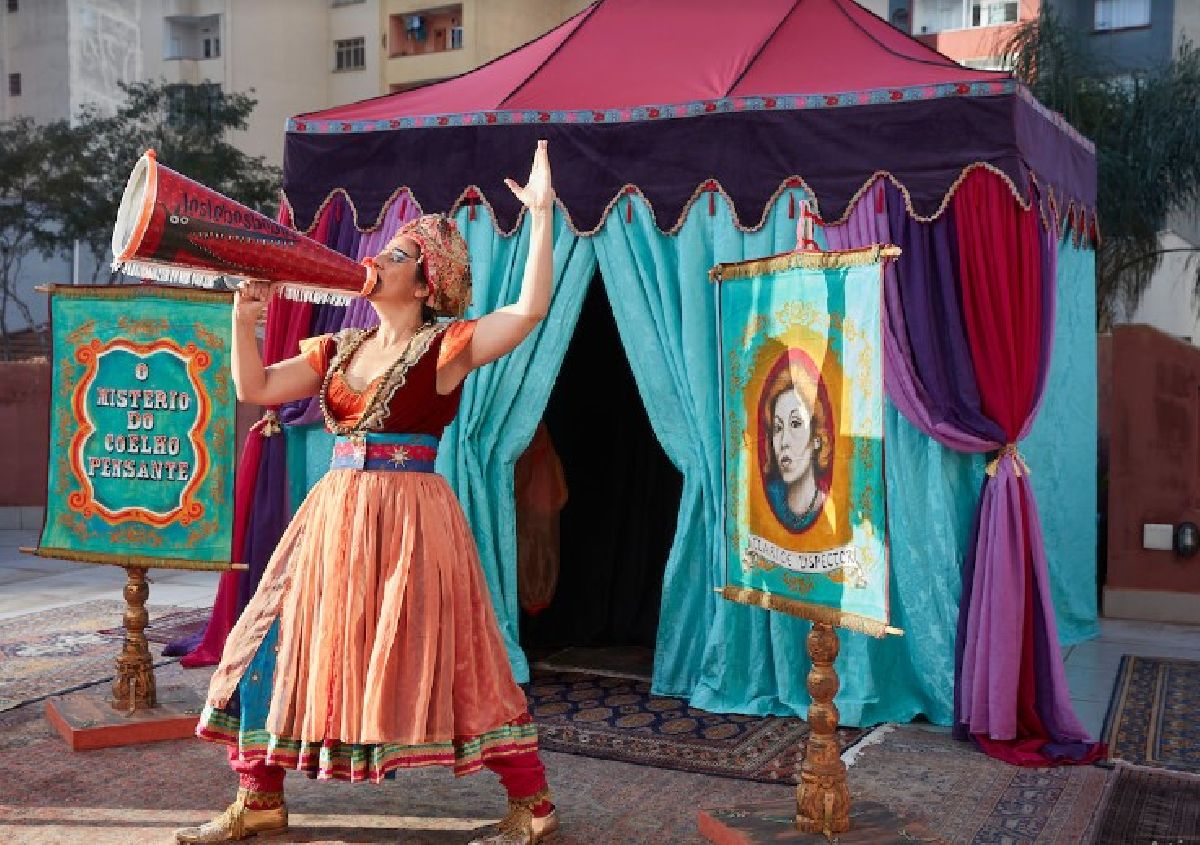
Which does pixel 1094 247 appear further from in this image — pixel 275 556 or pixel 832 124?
pixel 275 556

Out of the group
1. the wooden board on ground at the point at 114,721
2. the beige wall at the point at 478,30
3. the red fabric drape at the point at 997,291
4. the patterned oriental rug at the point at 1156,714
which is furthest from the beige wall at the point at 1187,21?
the wooden board on ground at the point at 114,721

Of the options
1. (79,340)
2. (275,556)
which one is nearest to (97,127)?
(79,340)

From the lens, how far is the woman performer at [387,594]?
3.53 metres

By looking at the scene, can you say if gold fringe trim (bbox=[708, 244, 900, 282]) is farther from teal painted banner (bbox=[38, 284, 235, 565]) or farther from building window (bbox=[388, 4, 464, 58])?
building window (bbox=[388, 4, 464, 58])

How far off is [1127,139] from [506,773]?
10994 mm

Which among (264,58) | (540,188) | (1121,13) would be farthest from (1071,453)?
(264,58)

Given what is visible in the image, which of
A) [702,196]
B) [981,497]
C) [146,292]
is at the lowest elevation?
[981,497]

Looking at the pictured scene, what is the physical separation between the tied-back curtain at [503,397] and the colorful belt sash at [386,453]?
1.85m

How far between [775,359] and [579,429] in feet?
10.6

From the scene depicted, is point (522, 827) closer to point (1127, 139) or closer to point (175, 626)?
point (175, 626)

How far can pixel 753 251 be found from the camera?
17.3 feet

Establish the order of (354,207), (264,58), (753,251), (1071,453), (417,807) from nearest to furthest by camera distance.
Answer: (417,807), (753,251), (354,207), (1071,453), (264,58)

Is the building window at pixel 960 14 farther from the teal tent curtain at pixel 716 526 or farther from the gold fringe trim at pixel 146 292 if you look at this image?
the gold fringe trim at pixel 146 292

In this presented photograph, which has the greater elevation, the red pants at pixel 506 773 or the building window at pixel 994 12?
the building window at pixel 994 12
